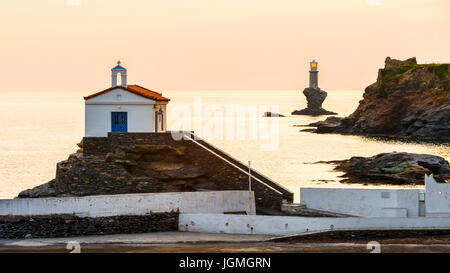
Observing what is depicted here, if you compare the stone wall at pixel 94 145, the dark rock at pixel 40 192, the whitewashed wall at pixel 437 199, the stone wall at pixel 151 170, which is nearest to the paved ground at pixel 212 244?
the whitewashed wall at pixel 437 199

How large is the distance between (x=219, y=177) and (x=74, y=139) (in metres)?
91.1

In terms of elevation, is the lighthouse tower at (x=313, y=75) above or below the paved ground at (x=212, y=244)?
above

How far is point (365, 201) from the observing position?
99.7 ft

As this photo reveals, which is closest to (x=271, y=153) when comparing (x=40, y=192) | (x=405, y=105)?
(x=405, y=105)

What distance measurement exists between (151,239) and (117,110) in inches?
502

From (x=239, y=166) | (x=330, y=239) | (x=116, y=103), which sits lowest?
(x=330, y=239)

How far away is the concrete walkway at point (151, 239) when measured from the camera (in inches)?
1013

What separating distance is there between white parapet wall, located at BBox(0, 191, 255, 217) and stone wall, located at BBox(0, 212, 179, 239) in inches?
9.3

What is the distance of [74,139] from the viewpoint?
12388cm

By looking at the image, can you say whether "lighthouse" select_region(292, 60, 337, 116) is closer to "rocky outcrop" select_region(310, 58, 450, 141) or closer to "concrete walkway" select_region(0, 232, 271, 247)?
"rocky outcrop" select_region(310, 58, 450, 141)

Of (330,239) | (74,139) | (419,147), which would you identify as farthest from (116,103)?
(74,139)

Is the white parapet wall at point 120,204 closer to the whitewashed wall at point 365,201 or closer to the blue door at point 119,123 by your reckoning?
the whitewashed wall at point 365,201

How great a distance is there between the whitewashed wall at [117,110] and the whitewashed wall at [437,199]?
604 inches
